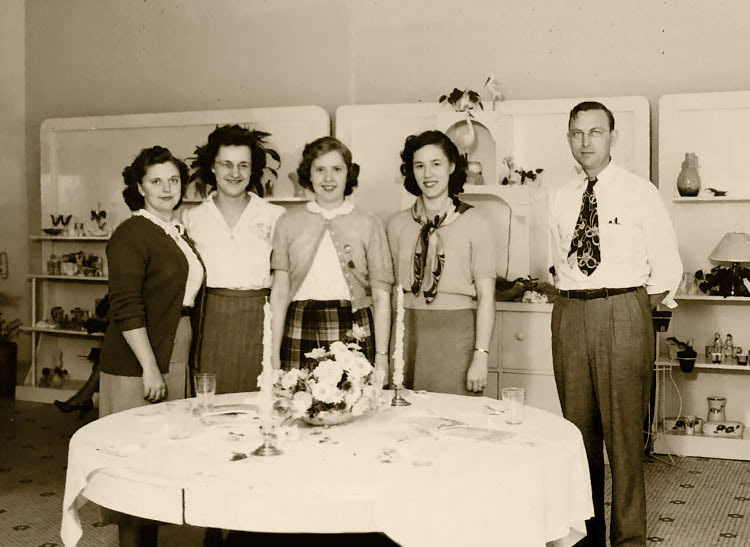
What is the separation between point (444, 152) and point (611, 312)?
889 millimetres

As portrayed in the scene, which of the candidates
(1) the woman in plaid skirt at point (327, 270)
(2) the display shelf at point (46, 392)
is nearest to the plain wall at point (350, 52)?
(2) the display shelf at point (46, 392)

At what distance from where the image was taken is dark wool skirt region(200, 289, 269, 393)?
3594mm

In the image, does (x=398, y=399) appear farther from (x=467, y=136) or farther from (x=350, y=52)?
(x=350, y=52)

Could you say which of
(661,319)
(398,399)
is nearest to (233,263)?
(398,399)

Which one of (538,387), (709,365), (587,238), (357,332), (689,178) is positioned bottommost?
(538,387)

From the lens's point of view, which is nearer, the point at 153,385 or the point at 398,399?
the point at 398,399

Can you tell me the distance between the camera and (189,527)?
12.6 feet

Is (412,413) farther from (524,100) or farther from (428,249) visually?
(524,100)

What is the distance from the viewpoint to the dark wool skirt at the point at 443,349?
347 centimetres

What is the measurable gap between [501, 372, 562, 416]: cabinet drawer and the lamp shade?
3.96ft

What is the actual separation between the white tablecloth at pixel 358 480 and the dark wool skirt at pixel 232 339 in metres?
1.02

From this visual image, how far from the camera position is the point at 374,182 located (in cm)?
612

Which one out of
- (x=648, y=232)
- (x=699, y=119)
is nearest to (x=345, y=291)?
(x=648, y=232)

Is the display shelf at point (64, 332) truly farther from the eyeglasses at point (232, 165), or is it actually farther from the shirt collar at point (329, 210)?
the shirt collar at point (329, 210)
